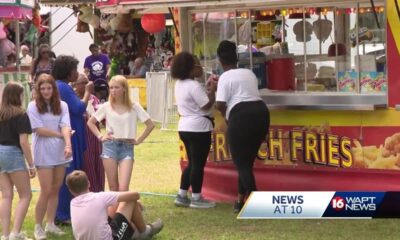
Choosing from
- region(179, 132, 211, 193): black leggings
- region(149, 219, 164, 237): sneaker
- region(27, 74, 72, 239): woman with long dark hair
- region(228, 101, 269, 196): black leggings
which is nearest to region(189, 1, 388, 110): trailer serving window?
region(228, 101, 269, 196): black leggings

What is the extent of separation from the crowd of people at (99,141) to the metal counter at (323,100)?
22.3 inches

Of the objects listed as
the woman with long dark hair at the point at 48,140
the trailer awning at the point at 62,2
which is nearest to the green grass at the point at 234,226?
the woman with long dark hair at the point at 48,140

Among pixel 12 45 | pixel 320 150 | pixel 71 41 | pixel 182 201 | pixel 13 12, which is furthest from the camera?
pixel 71 41

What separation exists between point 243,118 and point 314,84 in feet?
3.54

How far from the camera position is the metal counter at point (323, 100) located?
9070mm

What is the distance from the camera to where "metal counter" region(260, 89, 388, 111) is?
9070 millimetres

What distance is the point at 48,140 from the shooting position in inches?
324

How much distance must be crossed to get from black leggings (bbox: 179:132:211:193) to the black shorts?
202 centimetres

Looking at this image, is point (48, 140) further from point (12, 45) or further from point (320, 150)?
point (12, 45)

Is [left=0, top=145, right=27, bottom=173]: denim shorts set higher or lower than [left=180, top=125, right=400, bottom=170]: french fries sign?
higher

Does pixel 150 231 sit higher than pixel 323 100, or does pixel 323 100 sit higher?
pixel 323 100

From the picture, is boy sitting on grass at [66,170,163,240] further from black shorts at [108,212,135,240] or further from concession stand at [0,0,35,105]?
concession stand at [0,0,35,105]

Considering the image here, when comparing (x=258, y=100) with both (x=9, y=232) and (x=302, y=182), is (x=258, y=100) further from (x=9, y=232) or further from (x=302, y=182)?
(x=9, y=232)

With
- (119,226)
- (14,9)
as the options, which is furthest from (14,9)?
(119,226)
